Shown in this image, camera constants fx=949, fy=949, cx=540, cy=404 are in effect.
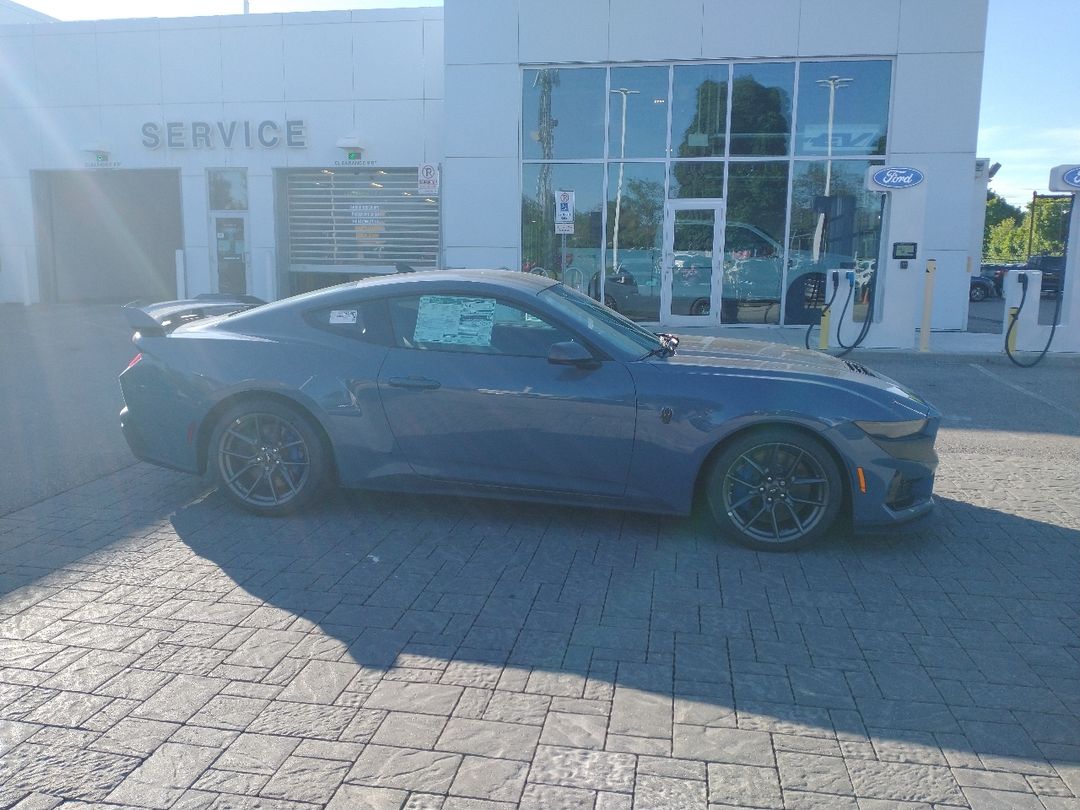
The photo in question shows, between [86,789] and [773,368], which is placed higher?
[773,368]

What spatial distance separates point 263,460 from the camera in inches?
225

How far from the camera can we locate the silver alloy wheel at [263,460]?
18.6 feet

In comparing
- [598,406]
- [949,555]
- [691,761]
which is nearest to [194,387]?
[598,406]

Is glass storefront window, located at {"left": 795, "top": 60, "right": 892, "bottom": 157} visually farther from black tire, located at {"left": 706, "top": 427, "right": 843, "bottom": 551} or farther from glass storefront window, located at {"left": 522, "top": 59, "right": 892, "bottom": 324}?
black tire, located at {"left": 706, "top": 427, "right": 843, "bottom": 551}

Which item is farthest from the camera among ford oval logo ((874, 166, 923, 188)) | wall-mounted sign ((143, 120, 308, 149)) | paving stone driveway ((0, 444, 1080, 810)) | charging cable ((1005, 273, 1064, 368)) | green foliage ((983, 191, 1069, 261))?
green foliage ((983, 191, 1069, 261))

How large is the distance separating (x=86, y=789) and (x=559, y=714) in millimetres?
1580

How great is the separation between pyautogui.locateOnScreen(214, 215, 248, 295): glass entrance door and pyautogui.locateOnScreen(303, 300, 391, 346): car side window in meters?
16.3

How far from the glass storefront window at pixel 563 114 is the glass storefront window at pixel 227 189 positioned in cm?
687

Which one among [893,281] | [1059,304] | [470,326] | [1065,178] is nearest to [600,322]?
[470,326]

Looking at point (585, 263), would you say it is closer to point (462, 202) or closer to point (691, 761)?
point (462, 202)

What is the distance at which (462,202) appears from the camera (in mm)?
18438

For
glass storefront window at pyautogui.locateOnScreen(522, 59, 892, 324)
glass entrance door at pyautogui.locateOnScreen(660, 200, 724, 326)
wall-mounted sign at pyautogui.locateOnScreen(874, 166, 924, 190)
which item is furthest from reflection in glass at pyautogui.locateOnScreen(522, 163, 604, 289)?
wall-mounted sign at pyautogui.locateOnScreen(874, 166, 924, 190)

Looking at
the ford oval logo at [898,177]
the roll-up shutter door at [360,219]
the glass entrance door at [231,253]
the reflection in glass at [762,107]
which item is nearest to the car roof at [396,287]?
the ford oval logo at [898,177]

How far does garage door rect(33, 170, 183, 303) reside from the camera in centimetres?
2278
